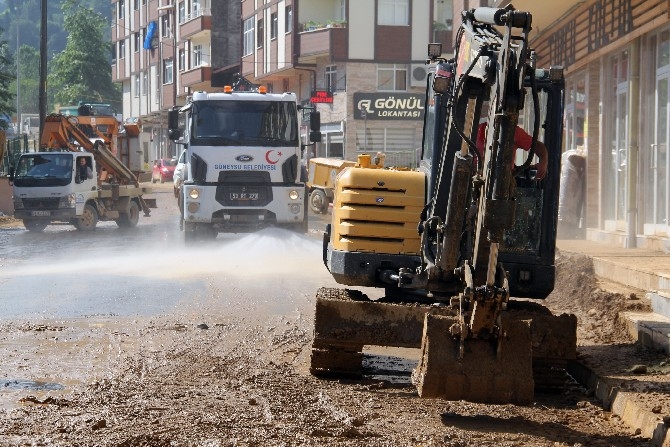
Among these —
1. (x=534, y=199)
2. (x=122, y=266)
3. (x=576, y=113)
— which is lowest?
(x=122, y=266)

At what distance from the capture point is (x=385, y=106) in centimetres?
4962

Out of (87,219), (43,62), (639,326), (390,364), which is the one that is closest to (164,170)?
(43,62)

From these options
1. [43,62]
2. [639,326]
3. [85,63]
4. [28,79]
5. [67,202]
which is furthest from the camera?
[28,79]

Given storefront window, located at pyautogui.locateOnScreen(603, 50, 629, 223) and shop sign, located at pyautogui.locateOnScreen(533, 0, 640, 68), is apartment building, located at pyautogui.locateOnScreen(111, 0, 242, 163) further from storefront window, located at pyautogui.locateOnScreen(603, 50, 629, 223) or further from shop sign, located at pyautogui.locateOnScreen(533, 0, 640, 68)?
storefront window, located at pyautogui.locateOnScreen(603, 50, 629, 223)

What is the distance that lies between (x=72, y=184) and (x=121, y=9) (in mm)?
70806

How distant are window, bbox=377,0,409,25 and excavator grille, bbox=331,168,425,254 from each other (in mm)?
41689

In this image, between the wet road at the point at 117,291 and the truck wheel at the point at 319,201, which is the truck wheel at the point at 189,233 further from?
the truck wheel at the point at 319,201

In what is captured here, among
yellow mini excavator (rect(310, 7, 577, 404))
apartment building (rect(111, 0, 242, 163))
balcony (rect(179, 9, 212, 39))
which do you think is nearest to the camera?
yellow mini excavator (rect(310, 7, 577, 404))

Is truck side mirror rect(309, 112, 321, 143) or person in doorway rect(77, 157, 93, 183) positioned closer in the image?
truck side mirror rect(309, 112, 321, 143)

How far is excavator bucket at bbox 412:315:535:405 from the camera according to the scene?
761 cm

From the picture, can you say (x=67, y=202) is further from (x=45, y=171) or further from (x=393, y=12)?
(x=393, y=12)

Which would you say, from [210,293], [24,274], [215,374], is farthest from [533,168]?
[24,274]

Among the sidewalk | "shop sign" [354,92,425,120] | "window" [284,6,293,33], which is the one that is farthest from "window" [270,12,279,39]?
the sidewalk

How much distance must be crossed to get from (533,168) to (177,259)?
1297 cm
